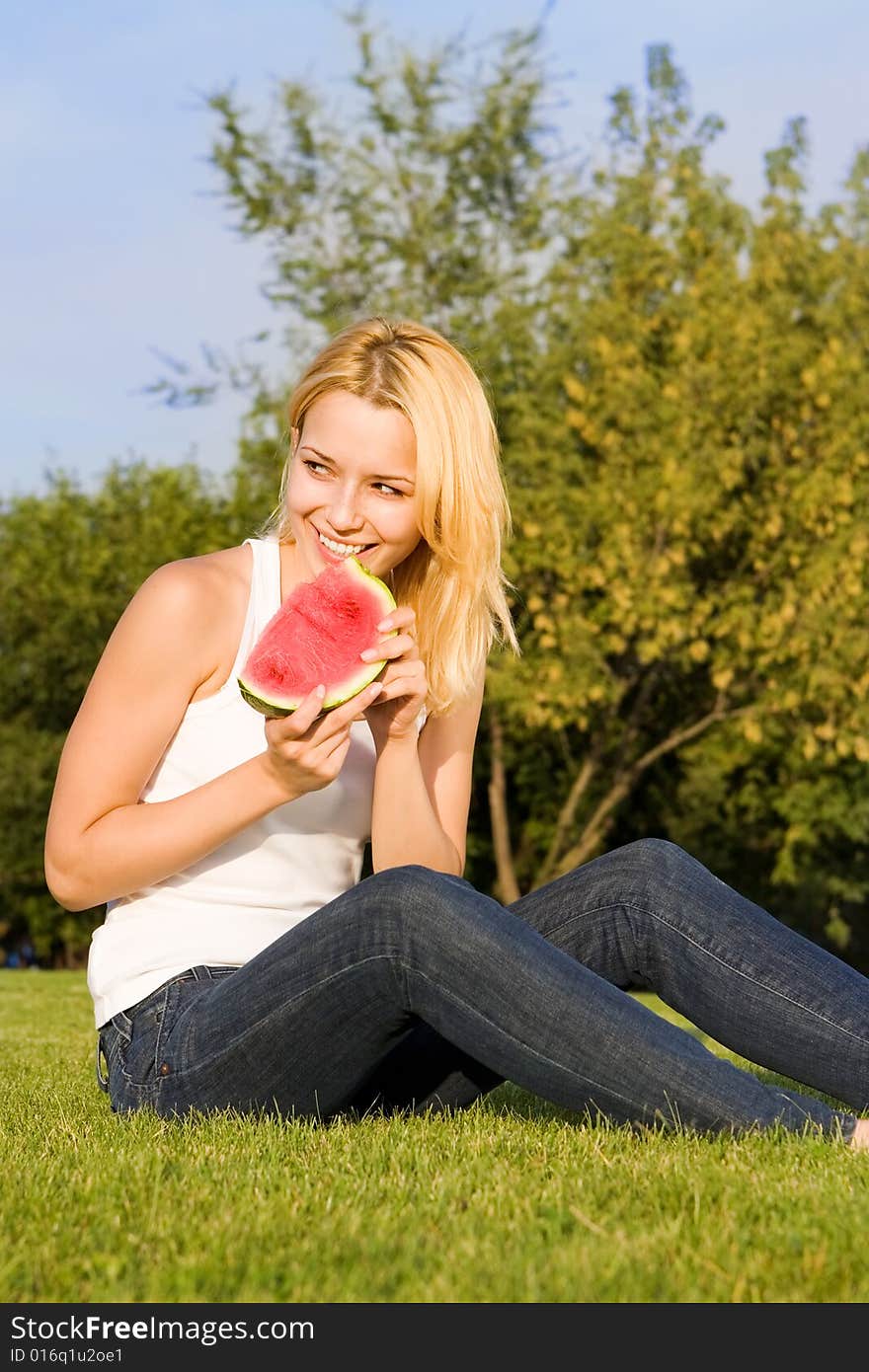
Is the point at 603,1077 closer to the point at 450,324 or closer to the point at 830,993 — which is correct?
the point at 830,993

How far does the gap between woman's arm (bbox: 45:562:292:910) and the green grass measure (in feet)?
2.01

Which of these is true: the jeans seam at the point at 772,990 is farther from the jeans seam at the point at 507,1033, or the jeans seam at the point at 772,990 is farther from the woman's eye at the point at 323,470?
the woman's eye at the point at 323,470

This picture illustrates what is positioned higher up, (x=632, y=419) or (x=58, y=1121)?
(x=632, y=419)

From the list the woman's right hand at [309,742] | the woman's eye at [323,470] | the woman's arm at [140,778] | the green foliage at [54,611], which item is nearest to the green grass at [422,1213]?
the woman's arm at [140,778]

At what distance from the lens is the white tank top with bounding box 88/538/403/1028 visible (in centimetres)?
360

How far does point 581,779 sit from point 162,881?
18.0 m

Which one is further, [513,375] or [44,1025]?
[513,375]

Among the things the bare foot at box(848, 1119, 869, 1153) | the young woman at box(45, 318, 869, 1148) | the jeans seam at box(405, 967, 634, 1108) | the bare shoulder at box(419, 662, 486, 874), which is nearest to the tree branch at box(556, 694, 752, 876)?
the bare shoulder at box(419, 662, 486, 874)

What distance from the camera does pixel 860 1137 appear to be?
3.30m

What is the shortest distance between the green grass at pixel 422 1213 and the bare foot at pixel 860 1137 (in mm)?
106

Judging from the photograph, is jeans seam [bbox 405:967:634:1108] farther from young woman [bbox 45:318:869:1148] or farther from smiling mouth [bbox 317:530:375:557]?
smiling mouth [bbox 317:530:375:557]

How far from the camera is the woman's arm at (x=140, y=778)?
3416 millimetres

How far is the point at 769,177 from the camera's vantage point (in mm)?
19891
